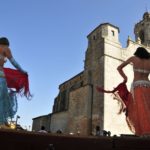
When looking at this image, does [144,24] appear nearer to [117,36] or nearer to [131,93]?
[117,36]

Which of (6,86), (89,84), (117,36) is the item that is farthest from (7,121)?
(117,36)

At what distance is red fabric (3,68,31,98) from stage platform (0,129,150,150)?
9.79ft

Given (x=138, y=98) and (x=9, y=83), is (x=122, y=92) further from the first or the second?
(x=9, y=83)

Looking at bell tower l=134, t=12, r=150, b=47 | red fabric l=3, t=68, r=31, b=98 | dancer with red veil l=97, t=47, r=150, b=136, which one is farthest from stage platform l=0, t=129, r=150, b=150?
bell tower l=134, t=12, r=150, b=47

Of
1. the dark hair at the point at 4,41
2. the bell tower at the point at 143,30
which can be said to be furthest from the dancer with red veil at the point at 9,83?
the bell tower at the point at 143,30

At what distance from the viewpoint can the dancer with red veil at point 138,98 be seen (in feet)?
16.7

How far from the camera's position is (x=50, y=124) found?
37.9 m

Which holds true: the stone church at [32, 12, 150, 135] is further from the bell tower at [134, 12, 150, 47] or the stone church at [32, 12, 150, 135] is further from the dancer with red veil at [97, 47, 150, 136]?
the dancer with red veil at [97, 47, 150, 136]

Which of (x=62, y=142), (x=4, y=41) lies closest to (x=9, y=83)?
(x=4, y=41)

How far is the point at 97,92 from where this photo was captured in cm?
3081

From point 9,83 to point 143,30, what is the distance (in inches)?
1636

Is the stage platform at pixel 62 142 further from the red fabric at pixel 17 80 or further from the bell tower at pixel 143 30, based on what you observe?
the bell tower at pixel 143 30

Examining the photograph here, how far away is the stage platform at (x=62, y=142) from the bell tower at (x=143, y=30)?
41085 millimetres

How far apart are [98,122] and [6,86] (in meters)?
23.5
